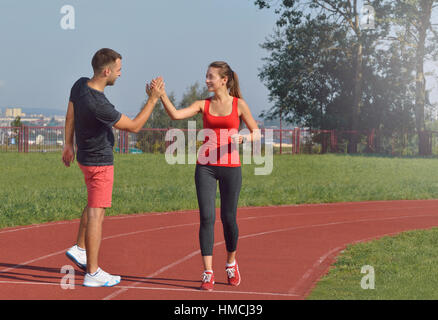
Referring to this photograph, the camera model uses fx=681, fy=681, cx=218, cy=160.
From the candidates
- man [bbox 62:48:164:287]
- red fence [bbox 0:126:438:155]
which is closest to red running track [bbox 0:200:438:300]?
man [bbox 62:48:164:287]

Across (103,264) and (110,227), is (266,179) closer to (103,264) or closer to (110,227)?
(110,227)

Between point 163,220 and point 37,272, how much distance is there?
539 centimetres

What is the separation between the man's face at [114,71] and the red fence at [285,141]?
25.1 m

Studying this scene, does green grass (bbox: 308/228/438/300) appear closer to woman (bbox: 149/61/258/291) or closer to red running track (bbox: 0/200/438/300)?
red running track (bbox: 0/200/438/300)

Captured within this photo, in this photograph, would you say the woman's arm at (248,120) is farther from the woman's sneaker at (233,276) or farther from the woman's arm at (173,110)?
the woman's sneaker at (233,276)

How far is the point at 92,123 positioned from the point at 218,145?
47.0 inches

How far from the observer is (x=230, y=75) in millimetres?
6598

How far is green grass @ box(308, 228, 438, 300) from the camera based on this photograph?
21.6ft

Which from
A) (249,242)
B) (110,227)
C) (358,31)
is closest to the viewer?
(249,242)

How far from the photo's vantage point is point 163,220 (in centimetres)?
1291

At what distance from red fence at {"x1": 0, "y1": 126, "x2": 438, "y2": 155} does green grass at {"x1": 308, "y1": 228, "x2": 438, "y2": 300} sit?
21.4m

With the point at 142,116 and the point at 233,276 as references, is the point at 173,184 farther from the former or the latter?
the point at 142,116
